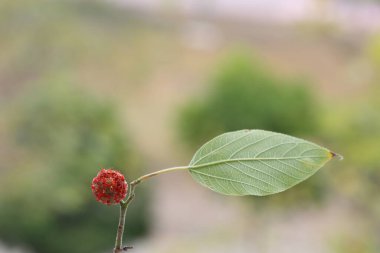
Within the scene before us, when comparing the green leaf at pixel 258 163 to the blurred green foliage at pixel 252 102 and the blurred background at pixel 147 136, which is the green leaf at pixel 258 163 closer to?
the blurred background at pixel 147 136

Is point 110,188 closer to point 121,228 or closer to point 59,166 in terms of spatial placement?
point 121,228

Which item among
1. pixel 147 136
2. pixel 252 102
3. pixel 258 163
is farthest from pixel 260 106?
→ pixel 258 163

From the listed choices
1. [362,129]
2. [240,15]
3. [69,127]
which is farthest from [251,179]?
[240,15]

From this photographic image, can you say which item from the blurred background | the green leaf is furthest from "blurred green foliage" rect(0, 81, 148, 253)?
the green leaf

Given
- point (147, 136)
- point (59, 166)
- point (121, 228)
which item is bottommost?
point (121, 228)

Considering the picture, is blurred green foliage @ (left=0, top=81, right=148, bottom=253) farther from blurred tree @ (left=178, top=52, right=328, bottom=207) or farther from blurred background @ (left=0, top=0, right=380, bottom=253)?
blurred tree @ (left=178, top=52, right=328, bottom=207)
